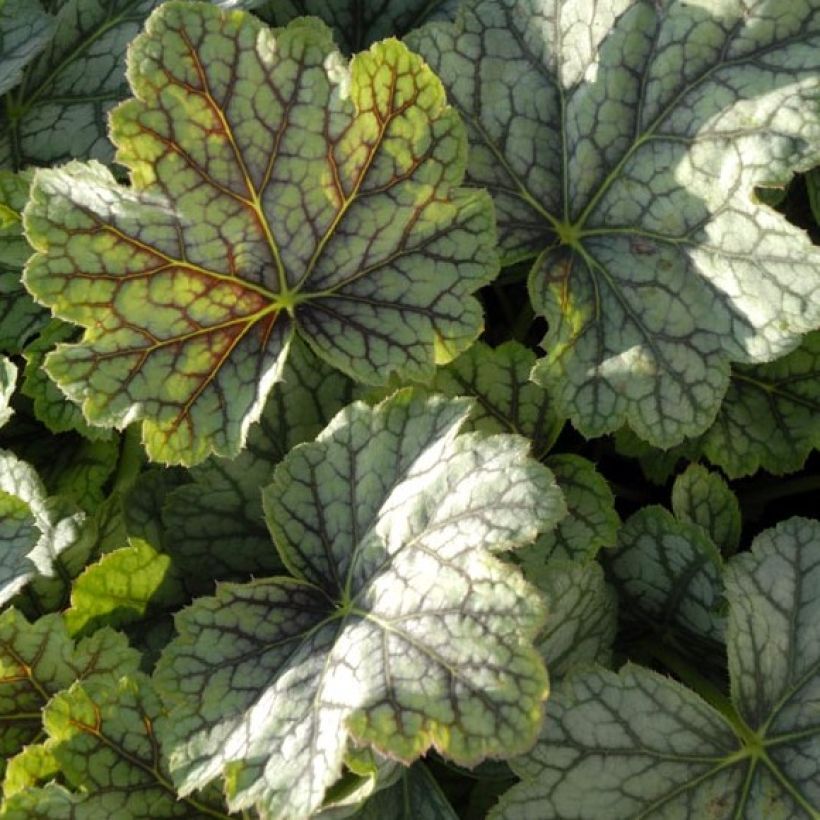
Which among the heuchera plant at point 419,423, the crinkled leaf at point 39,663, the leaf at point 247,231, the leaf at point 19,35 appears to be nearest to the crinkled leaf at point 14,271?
the heuchera plant at point 419,423

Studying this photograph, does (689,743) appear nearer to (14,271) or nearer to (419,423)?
(419,423)

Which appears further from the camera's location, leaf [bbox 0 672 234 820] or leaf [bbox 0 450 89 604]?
leaf [bbox 0 450 89 604]

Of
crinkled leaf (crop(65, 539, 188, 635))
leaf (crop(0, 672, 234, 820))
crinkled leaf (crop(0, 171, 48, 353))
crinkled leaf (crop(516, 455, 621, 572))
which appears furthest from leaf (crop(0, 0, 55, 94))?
crinkled leaf (crop(516, 455, 621, 572))

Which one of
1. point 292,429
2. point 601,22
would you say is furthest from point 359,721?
point 601,22

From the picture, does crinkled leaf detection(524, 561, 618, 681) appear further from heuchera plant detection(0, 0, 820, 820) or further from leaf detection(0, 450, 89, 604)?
leaf detection(0, 450, 89, 604)

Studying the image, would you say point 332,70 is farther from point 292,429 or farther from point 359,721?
point 359,721

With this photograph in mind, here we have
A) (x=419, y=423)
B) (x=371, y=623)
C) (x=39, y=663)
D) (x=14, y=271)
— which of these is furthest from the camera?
(x=14, y=271)

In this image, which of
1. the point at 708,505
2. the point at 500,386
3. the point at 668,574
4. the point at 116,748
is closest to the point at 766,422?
the point at 708,505
